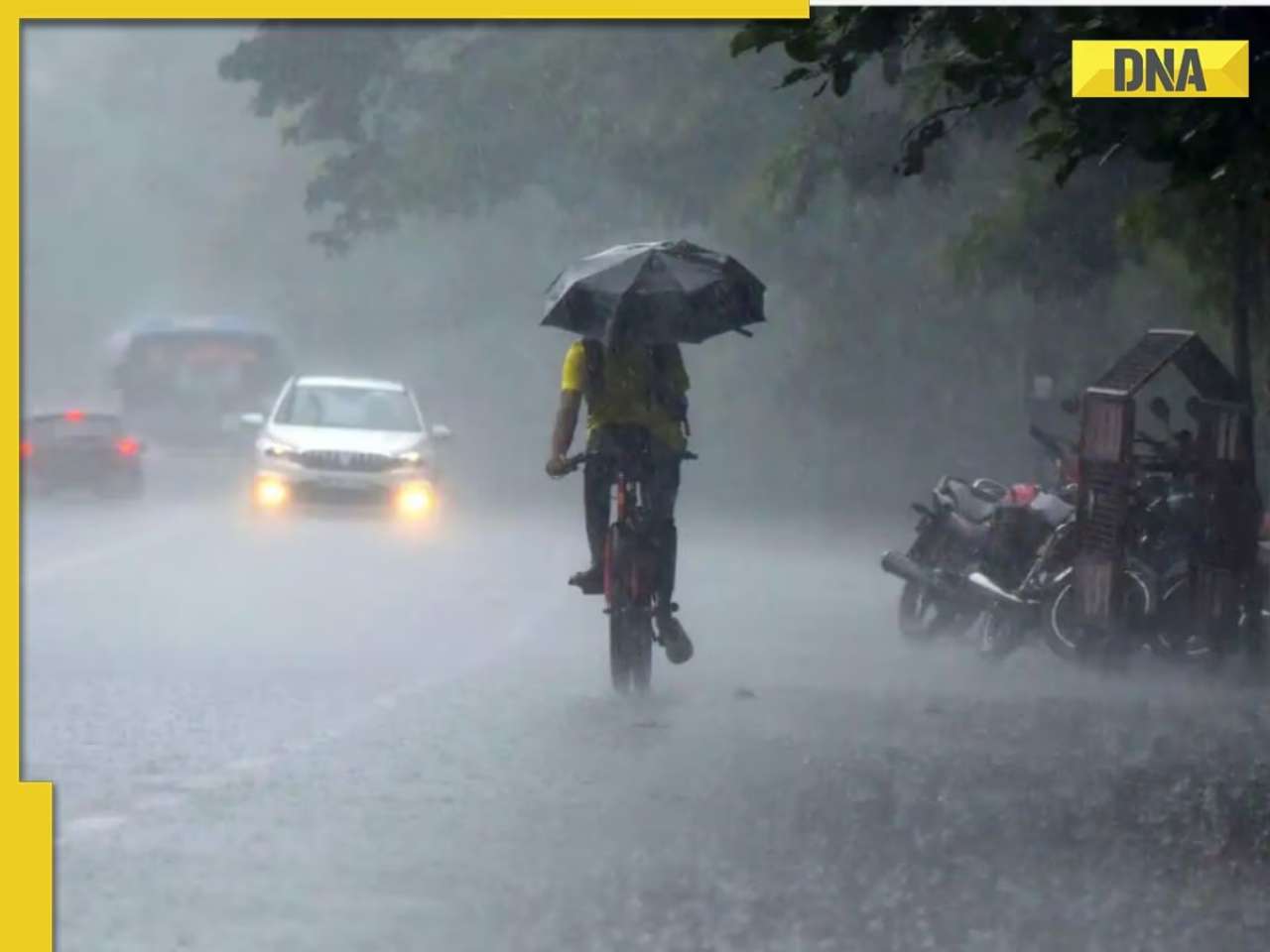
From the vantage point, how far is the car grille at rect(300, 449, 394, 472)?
28.0 m

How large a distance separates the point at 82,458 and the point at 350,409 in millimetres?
5964

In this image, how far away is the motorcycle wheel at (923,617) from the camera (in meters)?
17.0

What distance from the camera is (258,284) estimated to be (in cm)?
7512

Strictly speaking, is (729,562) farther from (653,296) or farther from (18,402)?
(18,402)

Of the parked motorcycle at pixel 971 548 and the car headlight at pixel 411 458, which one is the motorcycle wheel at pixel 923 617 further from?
the car headlight at pixel 411 458

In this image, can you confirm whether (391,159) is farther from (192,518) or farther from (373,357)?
(373,357)

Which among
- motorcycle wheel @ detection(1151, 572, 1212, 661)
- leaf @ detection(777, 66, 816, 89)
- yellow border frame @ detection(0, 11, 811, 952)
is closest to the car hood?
motorcycle wheel @ detection(1151, 572, 1212, 661)

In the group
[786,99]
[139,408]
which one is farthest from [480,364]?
[786,99]

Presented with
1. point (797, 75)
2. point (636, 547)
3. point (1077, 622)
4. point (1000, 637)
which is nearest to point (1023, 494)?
point (1000, 637)

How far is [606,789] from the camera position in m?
9.98

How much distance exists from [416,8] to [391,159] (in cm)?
2736

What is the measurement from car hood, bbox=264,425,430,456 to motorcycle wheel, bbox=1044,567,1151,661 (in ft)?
44.3

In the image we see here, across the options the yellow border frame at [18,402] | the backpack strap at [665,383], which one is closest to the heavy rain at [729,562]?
the backpack strap at [665,383]

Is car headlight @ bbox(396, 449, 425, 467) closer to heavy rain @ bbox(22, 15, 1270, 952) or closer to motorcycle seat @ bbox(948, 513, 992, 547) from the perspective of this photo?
heavy rain @ bbox(22, 15, 1270, 952)
